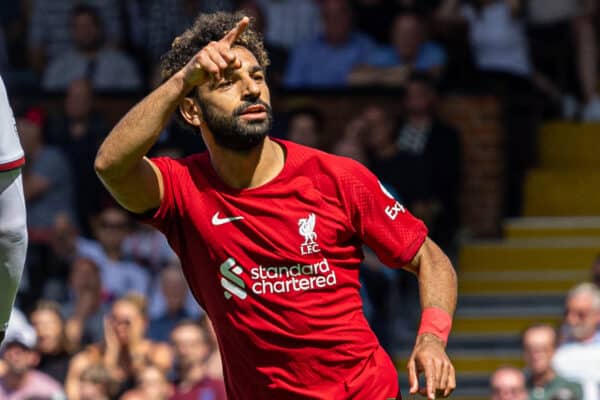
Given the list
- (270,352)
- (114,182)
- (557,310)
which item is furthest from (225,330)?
(557,310)

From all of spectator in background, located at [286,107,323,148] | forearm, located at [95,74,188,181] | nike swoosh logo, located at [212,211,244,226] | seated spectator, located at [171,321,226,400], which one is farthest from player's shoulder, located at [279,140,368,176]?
spectator in background, located at [286,107,323,148]

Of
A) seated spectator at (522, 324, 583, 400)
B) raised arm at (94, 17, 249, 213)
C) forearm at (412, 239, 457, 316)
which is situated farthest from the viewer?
seated spectator at (522, 324, 583, 400)

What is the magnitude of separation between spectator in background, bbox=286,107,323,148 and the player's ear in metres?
5.78

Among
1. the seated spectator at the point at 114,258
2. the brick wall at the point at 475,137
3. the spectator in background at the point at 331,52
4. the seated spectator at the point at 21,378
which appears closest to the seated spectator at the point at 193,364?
the seated spectator at the point at 21,378

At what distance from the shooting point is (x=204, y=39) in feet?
18.2

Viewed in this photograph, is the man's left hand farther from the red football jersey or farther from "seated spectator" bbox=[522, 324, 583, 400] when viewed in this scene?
"seated spectator" bbox=[522, 324, 583, 400]

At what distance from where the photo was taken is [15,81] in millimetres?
13234

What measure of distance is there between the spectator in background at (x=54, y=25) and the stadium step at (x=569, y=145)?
3.57 metres

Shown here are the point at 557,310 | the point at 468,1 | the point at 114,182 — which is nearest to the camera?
the point at 114,182

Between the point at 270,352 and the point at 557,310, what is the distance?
262 inches

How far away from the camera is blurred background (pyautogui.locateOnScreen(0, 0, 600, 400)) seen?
35.6 feet

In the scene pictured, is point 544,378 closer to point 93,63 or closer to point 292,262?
point 292,262

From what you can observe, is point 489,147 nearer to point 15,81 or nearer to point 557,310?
point 557,310

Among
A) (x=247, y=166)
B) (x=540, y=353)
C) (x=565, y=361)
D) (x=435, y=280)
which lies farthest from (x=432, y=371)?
(x=565, y=361)
